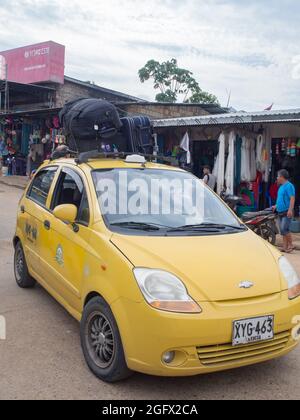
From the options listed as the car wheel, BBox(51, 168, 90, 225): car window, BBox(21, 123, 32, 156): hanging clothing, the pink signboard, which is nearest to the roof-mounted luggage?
the car wheel

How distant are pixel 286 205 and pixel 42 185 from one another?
5.52 metres

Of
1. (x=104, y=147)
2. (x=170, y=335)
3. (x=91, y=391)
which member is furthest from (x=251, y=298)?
(x=104, y=147)

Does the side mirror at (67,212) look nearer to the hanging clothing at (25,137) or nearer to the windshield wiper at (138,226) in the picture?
the windshield wiper at (138,226)

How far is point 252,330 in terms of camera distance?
2777 millimetres

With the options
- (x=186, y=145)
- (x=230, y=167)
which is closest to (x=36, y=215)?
(x=230, y=167)

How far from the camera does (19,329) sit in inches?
156

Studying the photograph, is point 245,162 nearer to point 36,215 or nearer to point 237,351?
point 36,215

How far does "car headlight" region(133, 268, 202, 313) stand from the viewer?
2.68 m

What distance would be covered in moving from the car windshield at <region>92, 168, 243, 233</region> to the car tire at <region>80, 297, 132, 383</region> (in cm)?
67

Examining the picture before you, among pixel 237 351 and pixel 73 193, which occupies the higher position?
pixel 73 193

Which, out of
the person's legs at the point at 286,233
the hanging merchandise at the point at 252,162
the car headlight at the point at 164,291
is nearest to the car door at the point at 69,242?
the car headlight at the point at 164,291

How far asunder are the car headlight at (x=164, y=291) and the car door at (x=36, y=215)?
178 cm
